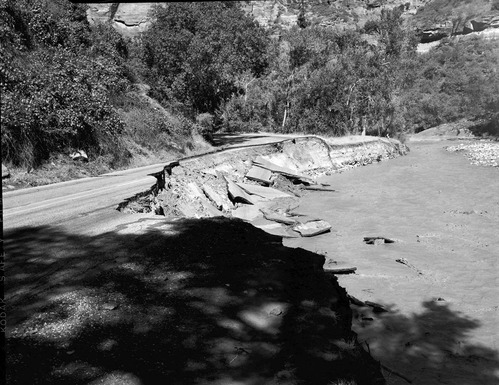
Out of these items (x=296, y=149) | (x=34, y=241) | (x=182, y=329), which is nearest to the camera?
(x=182, y=329)

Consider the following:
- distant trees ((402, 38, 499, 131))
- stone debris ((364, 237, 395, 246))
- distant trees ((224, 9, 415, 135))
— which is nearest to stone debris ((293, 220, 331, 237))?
stone debris ((364, 237, 395, 246))

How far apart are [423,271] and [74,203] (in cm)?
904

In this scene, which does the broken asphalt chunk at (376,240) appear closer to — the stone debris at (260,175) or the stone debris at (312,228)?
the stone debris at (312,228)

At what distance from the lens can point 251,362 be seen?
3871 mm

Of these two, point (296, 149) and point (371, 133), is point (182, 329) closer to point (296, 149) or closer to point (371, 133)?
point (296, 149)

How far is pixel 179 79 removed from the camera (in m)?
29.2

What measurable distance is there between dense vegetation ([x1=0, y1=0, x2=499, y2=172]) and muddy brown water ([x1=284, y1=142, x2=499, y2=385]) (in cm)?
1065

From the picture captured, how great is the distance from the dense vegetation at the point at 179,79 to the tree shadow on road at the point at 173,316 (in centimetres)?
1110

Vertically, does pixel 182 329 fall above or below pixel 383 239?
above

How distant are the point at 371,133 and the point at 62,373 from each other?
2026 inches

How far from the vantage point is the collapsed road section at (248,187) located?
1396 cm

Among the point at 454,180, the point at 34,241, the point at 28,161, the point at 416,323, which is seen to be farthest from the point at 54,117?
the point at 454,180

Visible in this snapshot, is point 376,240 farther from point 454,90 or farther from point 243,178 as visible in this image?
point 454,90

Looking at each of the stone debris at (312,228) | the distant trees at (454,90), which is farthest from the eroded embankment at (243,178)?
the distant trees at (454,90)
